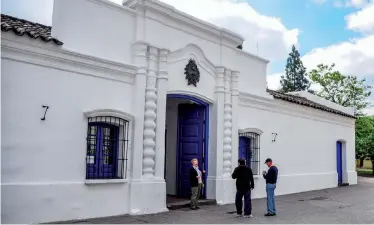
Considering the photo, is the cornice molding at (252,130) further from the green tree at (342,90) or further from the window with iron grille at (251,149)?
the green tree at (342,90)

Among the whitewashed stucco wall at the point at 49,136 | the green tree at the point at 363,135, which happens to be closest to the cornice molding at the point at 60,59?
the whitewashed stucco wall at the point at 49,136

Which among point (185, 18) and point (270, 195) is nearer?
point (270, 195)

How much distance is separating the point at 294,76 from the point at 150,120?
38.1 meters

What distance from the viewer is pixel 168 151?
13094 mm

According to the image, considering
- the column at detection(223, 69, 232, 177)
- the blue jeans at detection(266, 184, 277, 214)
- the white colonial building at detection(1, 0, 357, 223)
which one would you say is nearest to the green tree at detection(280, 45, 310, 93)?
the white colonial building at detection(1, 0, 357, 223)

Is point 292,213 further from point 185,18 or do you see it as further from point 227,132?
point 185,18

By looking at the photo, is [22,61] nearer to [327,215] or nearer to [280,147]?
[327,215]

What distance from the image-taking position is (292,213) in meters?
10.6

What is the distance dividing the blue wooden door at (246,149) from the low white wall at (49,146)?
5.43 metres

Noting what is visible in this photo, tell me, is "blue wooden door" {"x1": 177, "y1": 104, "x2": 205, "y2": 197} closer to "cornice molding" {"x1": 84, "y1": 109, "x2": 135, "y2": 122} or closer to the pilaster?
the pilaster

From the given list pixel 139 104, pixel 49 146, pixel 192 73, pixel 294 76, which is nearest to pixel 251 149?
pixel 192 73

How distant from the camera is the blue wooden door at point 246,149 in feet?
44.4

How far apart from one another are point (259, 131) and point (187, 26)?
4838mm

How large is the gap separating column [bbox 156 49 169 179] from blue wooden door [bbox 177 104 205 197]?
2106 millimetres
